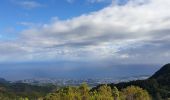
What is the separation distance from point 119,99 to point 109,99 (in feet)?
80.1

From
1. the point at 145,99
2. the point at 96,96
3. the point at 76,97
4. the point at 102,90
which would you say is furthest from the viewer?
the point at 145,99

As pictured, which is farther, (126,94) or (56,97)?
(126,94)

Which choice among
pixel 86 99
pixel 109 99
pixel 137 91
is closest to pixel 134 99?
pixel 137 91

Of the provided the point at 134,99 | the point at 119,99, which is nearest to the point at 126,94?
the point at 134,99

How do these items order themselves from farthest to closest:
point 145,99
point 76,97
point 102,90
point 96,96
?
point 145,99, point 102,90, point 96,96, point 76,97

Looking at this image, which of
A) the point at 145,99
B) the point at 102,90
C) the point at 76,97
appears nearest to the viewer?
the point at 76,97

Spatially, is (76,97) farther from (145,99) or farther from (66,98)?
(145,99)

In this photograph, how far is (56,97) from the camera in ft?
485

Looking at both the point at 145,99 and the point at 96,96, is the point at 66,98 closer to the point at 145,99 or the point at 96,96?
the point at 96,96

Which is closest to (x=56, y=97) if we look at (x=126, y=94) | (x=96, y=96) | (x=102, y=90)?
(x=96, y=96)

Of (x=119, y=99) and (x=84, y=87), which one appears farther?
(x=119, y=99)

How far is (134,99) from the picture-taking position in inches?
7771

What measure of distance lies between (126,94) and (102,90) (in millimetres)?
26295

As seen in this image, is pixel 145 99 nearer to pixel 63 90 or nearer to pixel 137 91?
pixel 137 91
